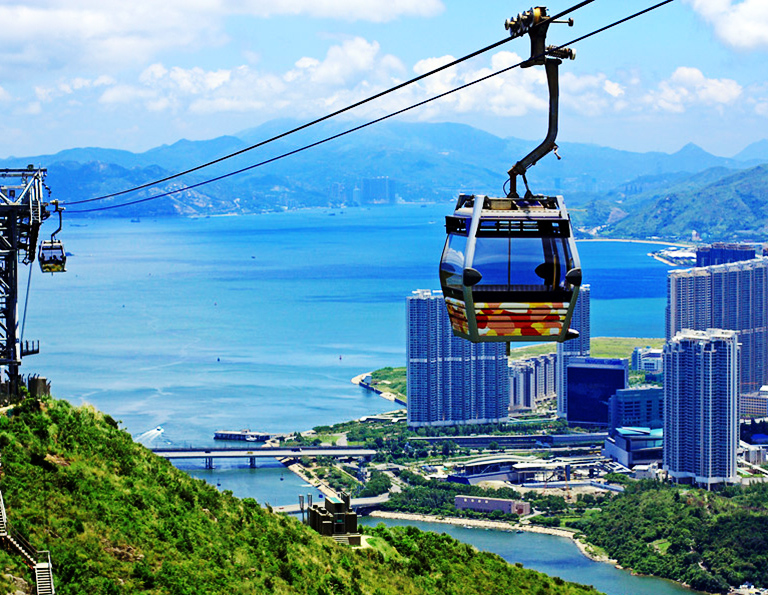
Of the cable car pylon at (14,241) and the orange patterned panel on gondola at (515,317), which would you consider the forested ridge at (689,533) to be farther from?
the orange patterned panel on gondola at (515,317)

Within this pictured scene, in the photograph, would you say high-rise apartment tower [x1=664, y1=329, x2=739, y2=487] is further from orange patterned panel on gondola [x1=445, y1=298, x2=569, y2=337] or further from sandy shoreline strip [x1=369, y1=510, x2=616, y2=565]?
orange patterned panel on gondola [x1=445, y1=298, x2=569, y2=337]

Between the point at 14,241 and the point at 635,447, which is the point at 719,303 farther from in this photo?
the point at 14,241

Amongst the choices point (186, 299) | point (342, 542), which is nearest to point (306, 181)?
point (186, 299)

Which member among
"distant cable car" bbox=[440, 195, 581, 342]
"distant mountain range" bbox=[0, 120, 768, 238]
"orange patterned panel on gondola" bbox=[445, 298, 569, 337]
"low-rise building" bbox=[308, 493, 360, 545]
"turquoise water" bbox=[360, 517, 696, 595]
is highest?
"distant mountain range" bbox=[0, 120, 768, 238]

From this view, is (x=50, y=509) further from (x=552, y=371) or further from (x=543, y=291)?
(x=552, y=371)

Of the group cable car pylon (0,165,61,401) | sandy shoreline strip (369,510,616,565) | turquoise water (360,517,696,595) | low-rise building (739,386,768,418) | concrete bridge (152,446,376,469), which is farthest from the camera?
low-rise building (739,386,768,418)

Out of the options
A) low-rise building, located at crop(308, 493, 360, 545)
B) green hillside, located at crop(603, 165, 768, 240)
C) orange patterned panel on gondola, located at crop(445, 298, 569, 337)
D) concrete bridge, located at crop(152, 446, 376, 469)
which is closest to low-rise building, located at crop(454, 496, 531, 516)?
concrete bridge, located at crop(152, 446, 376, 469)

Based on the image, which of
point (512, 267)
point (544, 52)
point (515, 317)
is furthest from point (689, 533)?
point (544, 52)

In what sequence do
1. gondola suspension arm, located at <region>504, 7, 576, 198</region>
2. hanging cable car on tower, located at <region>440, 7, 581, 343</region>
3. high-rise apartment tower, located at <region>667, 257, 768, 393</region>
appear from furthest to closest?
high-rise apartment tower, located at <region>667, 257, 768, 393</region>, hanging cable car on tower, located at <region>440, 7, 581, 343</region>, gondola suspension arm, located at <region>504, 7, 576, 198</region>
